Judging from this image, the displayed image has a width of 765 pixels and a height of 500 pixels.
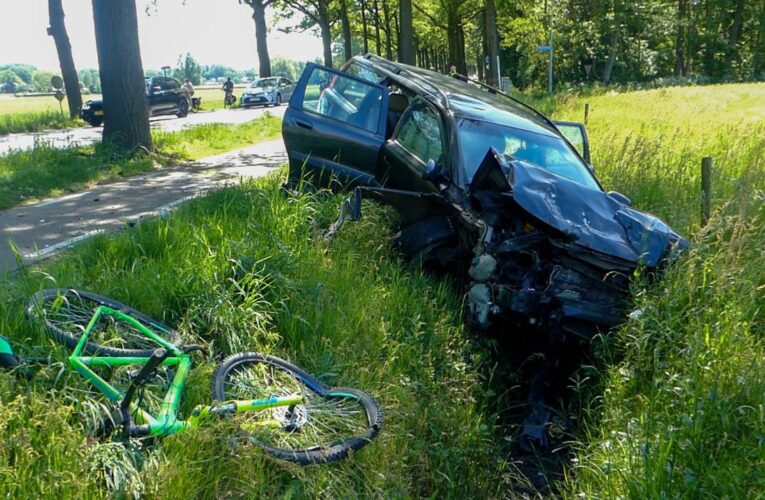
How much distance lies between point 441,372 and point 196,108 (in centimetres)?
3091

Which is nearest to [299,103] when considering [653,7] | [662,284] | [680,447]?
[662,284]

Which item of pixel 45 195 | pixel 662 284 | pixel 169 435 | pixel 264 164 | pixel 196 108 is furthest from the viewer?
pixel 196 108

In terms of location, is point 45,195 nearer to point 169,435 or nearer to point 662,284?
point 169,435

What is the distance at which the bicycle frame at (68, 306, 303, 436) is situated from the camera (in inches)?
120

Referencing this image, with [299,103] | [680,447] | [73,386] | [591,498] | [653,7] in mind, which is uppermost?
[653,7]

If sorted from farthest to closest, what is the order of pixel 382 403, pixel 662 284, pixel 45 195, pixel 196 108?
pixel 196 108
pixel 45 195
pixel 662 284
pixel 382 403

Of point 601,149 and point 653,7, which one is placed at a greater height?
point 653,7

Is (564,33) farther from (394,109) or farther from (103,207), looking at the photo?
(103,207)

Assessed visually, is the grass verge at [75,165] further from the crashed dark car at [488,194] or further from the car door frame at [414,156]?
the car door frame at [414,156]

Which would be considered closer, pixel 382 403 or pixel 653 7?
pixel 382 403

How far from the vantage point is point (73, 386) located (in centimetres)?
317

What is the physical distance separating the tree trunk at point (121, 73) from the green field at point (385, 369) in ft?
20.6

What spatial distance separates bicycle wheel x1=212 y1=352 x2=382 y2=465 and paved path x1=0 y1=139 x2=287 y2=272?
2.11m

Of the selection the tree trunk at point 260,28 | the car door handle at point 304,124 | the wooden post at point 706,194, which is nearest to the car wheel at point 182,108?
the tree trunk at point 260,28
